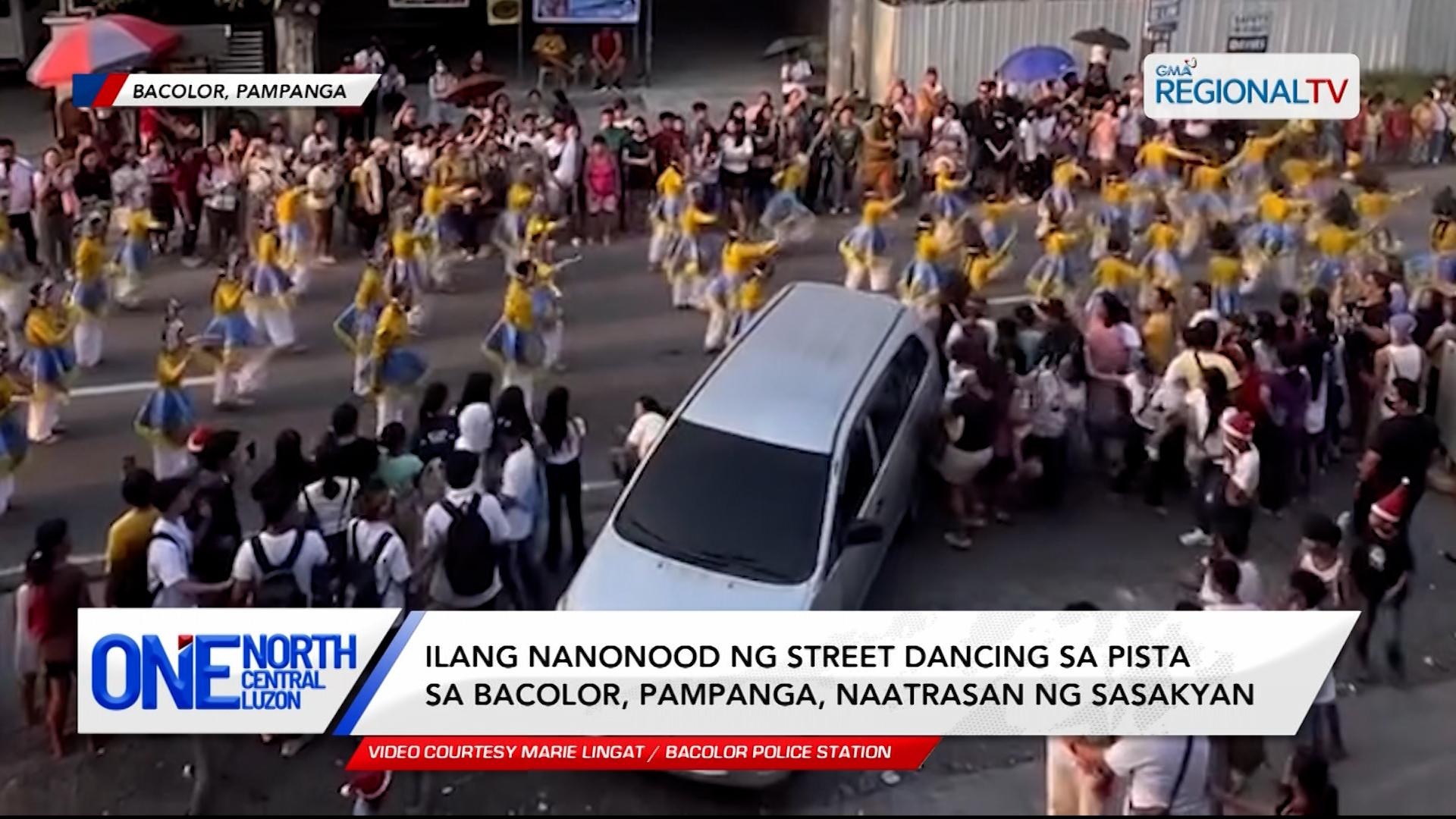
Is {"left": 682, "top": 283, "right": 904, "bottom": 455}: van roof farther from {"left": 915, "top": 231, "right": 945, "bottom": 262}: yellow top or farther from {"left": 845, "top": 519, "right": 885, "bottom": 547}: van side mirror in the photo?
{"left": 915, "top": 231, "right": 945, "bottom": 262}: yellow top

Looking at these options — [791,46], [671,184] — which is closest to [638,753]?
[671,184]

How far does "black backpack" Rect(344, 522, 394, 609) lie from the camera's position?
382 inches

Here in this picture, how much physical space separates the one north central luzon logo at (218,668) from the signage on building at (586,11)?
1547 centimetres

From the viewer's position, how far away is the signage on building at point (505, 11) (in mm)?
24125

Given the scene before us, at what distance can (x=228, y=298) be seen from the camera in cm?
1366

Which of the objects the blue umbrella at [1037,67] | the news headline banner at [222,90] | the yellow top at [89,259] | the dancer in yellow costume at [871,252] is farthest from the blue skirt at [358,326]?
the blue umbrella at [1037,67]

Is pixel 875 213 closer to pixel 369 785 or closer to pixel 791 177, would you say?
pixel 791 177

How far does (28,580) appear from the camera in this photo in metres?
9.44

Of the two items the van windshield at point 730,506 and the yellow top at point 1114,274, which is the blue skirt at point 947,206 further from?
the van windshield at point 730,506

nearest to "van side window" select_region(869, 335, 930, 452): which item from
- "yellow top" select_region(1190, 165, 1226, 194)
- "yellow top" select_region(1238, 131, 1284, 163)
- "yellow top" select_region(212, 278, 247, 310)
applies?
"yellow top" select_region(212, 278, 247, 310)

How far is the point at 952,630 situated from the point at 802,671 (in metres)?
1.29

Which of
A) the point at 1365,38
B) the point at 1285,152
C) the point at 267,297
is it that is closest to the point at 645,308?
the point at 267,297

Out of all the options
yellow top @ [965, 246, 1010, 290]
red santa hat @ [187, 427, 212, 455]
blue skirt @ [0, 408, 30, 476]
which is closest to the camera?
red santa hat @ [187, 427, 212, 455]

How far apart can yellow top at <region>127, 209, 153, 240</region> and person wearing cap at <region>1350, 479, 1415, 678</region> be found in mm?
9824
